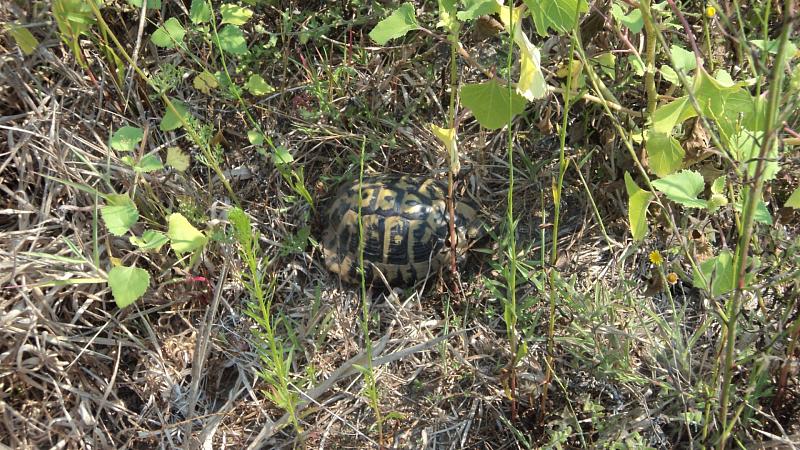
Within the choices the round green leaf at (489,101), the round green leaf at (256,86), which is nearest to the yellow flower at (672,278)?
the round green leaf at (489,101)

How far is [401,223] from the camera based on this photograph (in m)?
2.75

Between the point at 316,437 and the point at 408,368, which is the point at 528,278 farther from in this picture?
the point at 316,437

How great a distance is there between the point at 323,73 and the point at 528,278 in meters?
1.18

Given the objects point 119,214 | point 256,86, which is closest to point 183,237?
point 119,214

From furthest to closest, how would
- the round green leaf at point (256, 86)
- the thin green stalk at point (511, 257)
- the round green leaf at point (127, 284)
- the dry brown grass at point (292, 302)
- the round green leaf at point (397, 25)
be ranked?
the round green leaf at point (256, 86), the dry brown grass at point (292, 302), the round green leaf at point (127, 284), the round green leaf at point (397, 25), the thin green stalk at point (511, 257)

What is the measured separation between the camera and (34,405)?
2328mm

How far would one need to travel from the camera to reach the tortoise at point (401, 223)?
269cm

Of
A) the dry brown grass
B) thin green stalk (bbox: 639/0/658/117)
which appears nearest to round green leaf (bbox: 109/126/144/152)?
the dry brown grass

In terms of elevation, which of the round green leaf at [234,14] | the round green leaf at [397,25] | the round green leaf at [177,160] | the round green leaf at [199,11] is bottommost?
the round green leaf at [177,160]

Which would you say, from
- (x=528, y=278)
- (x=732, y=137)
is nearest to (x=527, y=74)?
(x=732, y=137)

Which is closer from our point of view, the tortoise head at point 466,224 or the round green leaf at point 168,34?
the round green leaf at point 168,34

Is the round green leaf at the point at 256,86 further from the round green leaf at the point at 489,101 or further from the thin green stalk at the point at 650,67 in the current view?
the thin green stalk at the point at 650,67

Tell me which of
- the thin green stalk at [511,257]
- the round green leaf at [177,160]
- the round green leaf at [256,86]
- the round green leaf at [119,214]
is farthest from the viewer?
the round green leaf at [256,86]

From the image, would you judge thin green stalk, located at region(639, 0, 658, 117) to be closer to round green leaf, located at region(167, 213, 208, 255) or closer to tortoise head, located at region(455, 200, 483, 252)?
tortoise head, located at region(455, 200, 483, 252)
